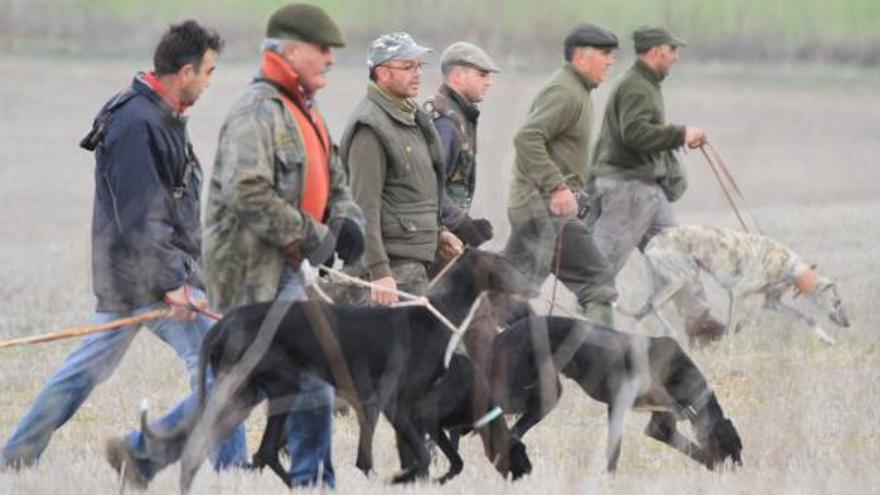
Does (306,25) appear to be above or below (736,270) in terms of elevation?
above

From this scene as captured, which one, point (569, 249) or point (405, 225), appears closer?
point (405, 225)

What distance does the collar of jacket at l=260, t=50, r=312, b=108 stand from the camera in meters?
7.14

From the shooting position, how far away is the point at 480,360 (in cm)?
842

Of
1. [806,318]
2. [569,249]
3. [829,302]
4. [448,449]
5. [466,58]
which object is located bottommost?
[829,302]

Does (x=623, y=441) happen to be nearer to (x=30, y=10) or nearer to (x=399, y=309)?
(x=399, y=309)

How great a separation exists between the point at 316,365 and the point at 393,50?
2088 millimetres

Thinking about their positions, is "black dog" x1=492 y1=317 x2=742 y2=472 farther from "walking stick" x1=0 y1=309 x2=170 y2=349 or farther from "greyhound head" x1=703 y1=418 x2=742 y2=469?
"walking stick" x1=0 y1=309 x2=170 y2=349

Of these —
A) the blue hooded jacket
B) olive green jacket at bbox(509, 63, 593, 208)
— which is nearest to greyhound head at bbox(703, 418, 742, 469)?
the blue hooded jacket

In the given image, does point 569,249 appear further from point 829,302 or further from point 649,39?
point 829,302

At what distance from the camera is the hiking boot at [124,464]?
730 centimetres

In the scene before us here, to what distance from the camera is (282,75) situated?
7.14 meters

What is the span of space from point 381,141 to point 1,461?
82.5 inches

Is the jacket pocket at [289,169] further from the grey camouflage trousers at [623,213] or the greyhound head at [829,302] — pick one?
the greyhound head at [829,302]

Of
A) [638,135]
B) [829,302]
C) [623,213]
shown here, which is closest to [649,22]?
[638,135]
